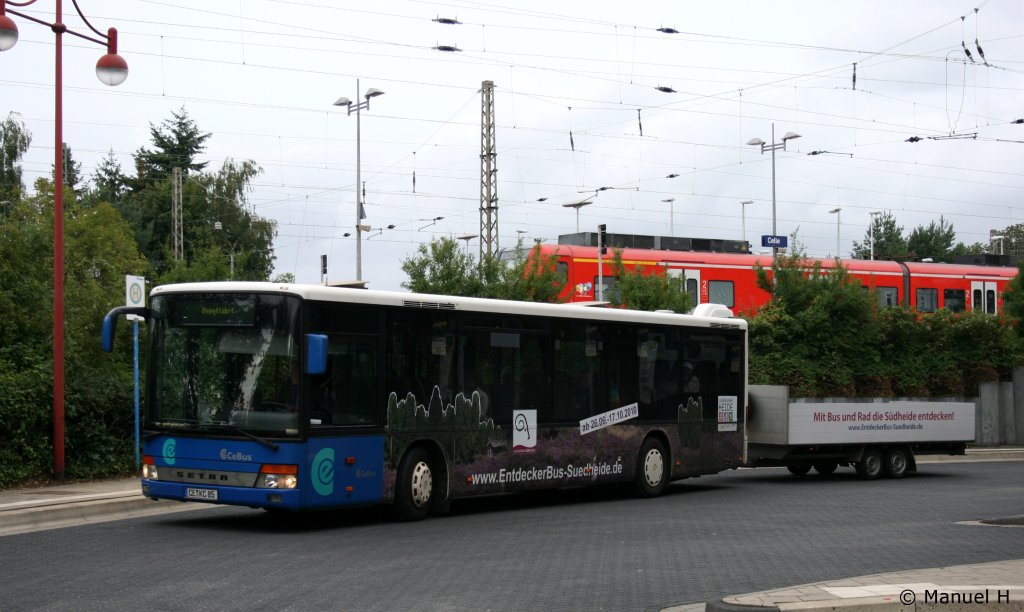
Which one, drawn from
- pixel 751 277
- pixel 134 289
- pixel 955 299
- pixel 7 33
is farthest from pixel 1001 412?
pixel 7 33

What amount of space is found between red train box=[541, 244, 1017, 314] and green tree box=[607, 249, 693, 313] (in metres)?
1.45

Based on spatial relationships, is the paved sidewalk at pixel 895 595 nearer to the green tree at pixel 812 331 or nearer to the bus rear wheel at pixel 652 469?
the bus rear wheel at pixel 652 469

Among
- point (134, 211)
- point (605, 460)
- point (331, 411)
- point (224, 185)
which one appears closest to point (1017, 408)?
point (605, 460)

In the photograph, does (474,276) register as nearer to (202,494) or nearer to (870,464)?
(870,464)

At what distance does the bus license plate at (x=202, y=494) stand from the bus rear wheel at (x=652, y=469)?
7680 mm

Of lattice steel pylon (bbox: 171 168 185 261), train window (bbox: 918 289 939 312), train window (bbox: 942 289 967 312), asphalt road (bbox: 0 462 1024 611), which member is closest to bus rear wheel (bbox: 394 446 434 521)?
asphalt road (bbox: 0 462 1024 611)

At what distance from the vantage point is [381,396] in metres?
14.7

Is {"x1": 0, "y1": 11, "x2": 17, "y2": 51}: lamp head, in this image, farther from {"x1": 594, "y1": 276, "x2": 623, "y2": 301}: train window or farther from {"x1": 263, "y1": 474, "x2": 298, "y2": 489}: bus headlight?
{"x1": 594, "y1": 276, "x2": 623, "y2": 301}: train window

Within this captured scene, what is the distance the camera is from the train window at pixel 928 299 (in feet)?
140

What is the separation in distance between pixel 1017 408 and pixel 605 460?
2389 centimetres

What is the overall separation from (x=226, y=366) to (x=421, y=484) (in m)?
3.03

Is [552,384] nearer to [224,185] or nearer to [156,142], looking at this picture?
[224,185]

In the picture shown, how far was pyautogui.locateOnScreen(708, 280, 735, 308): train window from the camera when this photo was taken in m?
38.0

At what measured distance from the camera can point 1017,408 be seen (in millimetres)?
37625
